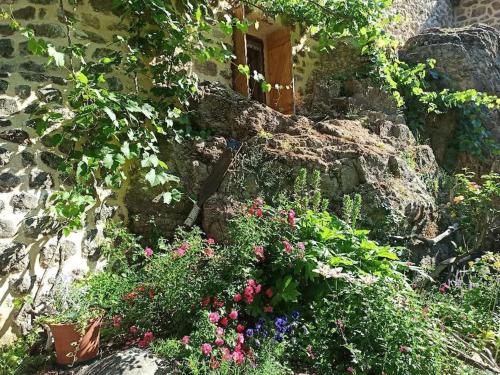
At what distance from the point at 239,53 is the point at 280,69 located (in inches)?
31.8

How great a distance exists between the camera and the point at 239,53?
4773mm

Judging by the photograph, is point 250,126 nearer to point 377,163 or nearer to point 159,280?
point 377,163

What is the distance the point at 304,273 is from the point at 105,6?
2849mm

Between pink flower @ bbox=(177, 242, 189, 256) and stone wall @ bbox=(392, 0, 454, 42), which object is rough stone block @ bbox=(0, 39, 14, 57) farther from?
stone wall @ bbox=(392, 0, 454, 42)

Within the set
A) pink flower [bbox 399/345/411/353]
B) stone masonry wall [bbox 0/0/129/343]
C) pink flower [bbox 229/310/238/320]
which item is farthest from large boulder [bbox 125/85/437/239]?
pink flower [bbox 399/345/411/353]

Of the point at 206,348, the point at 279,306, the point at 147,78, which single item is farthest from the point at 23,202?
the point at 279,306

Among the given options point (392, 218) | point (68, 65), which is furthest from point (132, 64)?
point (392, 218)

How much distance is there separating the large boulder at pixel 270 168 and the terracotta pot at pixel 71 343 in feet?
4.08

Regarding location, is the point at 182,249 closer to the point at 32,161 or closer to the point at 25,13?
the point at 32,161

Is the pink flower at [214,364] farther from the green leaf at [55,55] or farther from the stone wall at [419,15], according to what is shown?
the stone wall at [419,15]

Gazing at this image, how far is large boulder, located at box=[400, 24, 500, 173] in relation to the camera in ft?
20.8

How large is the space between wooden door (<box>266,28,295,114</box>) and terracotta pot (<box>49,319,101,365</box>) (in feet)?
11.4

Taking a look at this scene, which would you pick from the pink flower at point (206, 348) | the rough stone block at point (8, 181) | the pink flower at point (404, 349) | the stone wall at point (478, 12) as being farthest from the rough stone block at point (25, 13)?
the stone wall at point (478, 12)

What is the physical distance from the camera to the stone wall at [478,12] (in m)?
9.34
